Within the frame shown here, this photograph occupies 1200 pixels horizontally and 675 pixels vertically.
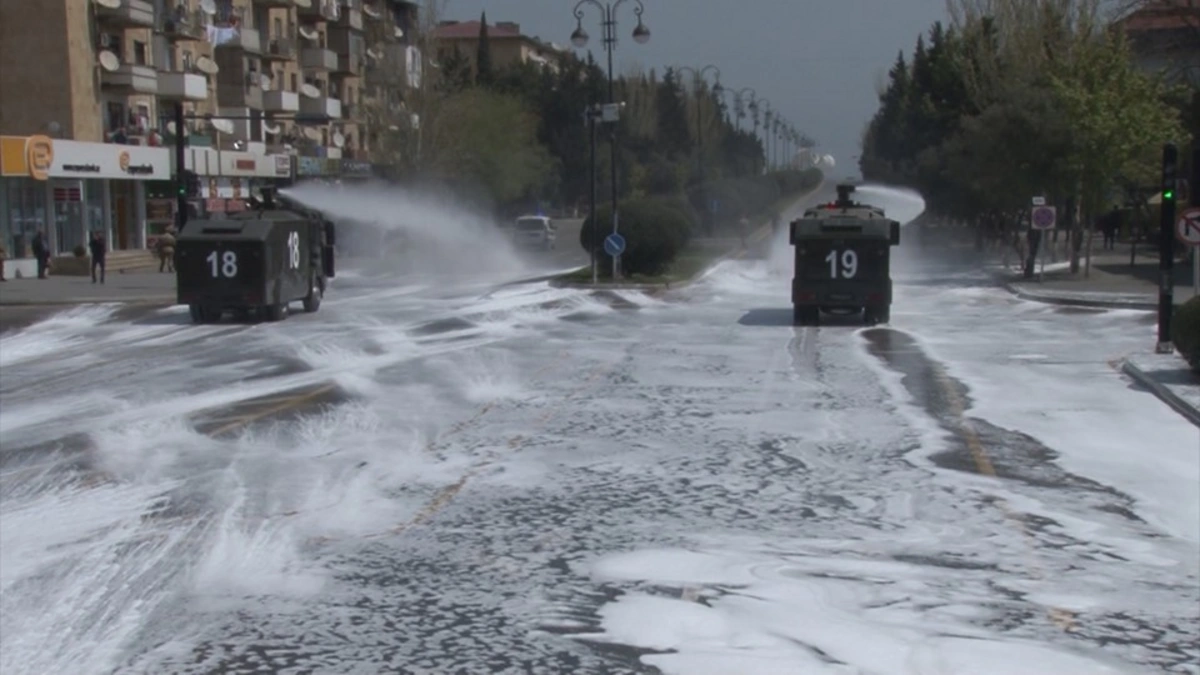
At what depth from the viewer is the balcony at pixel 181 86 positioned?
195ft

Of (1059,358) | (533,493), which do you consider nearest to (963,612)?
(533,493)

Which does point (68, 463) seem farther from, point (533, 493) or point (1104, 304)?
point (1104, 304)

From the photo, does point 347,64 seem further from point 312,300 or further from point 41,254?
point 312,300

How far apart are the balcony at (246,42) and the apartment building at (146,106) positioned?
7cm

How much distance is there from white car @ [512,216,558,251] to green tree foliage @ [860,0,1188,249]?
57.7 ft

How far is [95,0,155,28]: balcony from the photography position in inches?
2168

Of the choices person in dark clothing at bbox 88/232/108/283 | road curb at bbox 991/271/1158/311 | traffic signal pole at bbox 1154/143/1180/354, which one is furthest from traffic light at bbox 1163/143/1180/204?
person in dark clothing at bbox 88/232/108/283

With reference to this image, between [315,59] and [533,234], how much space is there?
17.6 m

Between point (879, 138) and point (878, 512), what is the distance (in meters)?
96.6

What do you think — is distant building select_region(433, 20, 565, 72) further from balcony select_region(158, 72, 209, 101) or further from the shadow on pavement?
the shadow on pavement

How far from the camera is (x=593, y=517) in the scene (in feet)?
35.8

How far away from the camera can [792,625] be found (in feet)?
26.7

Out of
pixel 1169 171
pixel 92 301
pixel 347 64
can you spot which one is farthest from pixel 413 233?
pixel 1169 171

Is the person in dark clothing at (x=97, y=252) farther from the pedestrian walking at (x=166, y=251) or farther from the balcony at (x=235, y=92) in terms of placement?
the balcony at (x=235, y=92)
